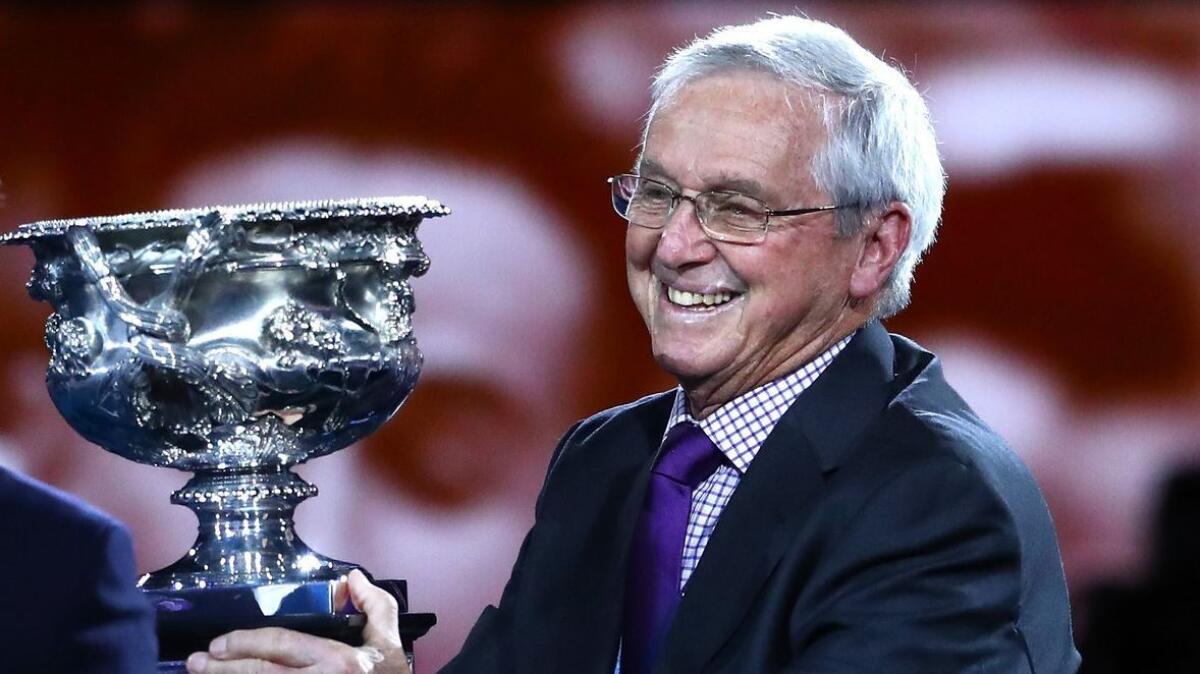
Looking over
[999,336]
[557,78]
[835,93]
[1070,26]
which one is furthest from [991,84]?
[835,93]

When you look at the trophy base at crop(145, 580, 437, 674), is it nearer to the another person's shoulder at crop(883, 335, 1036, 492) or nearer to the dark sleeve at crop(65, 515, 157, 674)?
the dark sleeve at crop(65, 515, 157, 674)

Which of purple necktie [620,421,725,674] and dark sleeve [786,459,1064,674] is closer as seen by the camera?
dark sleeve [786,459,1064,674]

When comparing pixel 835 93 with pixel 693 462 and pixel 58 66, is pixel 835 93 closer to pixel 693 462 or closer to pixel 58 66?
pixel 693 462

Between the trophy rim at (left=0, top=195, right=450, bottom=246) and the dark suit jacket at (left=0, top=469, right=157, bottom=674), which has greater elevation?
the trophy rim at (left=0, top=195, right=450, bottom=246)

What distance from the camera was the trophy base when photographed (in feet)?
5.19

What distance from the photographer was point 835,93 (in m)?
1.59

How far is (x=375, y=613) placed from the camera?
163 cm

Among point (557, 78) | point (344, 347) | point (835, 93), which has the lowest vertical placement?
point (344, 347)

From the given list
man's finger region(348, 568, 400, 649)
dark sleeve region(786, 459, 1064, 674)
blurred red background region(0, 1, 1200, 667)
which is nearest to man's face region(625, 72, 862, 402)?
dark sleeve region(786, 459, 1064, 674)

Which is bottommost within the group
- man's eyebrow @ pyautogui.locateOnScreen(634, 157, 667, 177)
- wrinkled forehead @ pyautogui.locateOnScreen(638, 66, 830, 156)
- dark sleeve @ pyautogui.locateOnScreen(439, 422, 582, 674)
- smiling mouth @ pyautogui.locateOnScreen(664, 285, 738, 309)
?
dark sleeve @ pyautogui.locateOnScreen(439, 422, 582, 674)

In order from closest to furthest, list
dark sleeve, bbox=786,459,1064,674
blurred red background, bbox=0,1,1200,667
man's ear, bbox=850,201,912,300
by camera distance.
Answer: dark sleeve, bbox=786,459,1064,674, man's ear, bbox=850,201,912,300, blurred red background, bbox=0,1,1200,667

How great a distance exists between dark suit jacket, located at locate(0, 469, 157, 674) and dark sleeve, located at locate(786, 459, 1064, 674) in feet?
1.77

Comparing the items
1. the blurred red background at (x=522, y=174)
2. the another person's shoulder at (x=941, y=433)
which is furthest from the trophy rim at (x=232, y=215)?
the blurred red background at (x=522, y=174)

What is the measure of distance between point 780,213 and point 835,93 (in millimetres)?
113
